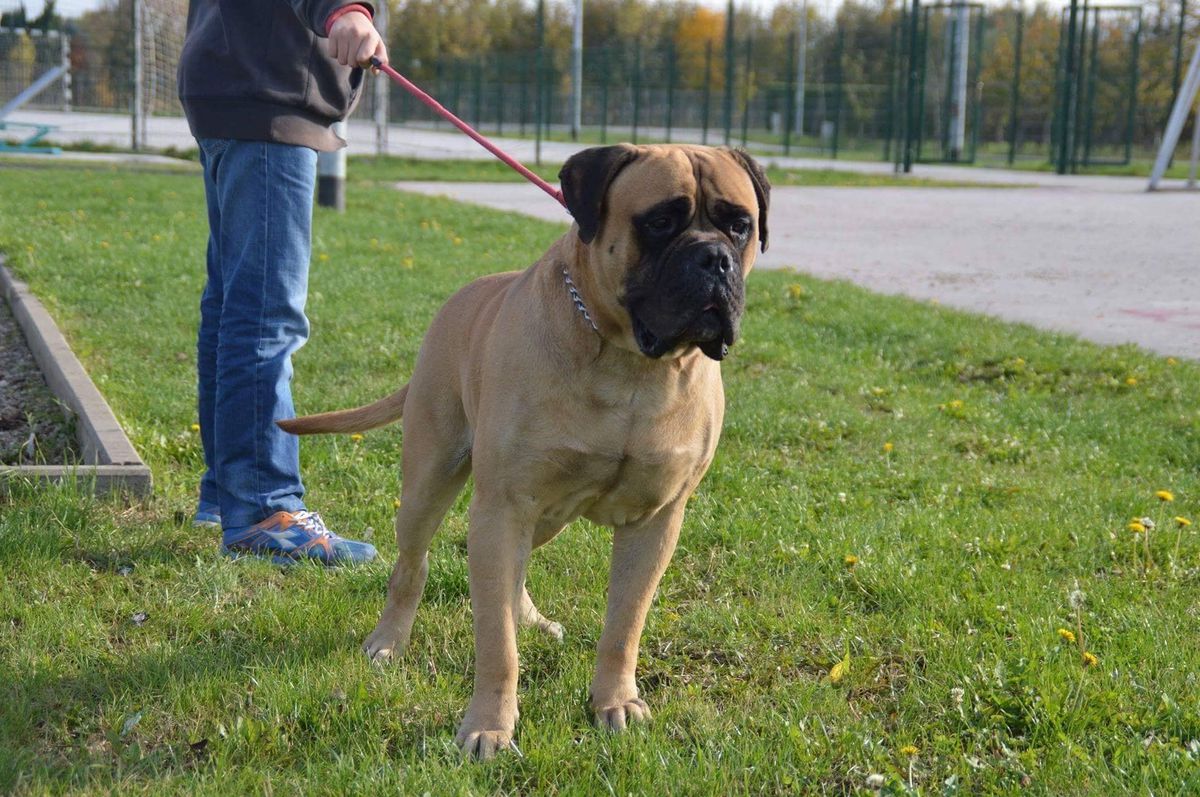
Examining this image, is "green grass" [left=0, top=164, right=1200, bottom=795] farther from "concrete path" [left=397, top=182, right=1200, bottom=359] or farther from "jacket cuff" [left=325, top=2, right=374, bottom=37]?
"concrete path" [left=397, top=182, right=1200, bottom=359]

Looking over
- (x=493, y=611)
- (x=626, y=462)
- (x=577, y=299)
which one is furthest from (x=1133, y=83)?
(x=493, y=611)

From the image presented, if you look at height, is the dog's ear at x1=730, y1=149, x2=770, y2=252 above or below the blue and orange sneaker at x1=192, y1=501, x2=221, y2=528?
above

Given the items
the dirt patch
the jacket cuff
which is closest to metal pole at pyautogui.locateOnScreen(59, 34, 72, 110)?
the dirt patch

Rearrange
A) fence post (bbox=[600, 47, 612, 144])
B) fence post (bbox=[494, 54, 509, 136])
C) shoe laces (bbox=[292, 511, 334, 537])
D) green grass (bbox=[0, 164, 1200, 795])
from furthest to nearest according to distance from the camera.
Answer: fence post (bbox=[494, 54, 509, 136]) < fence post (bbox=[600, 47, 612, 144]) < shoe laces (bbox=[292, 511, 334, 537]) < green grass (bbox=[0, 164, 1200, 795])

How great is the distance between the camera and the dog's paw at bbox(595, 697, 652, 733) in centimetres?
312

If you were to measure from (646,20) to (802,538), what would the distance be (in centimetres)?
6426

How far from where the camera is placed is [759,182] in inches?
132

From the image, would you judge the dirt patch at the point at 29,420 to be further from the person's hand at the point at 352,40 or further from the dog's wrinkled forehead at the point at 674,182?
the dog's wrinkled forehead at the point at 674,182

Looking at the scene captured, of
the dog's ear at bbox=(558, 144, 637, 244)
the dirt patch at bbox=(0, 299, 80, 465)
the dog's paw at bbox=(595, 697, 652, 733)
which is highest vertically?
the dog's ear at bbox=(558, 144, 637, 244)

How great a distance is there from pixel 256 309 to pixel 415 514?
1.15 m

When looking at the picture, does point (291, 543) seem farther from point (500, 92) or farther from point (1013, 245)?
point (500, 92)

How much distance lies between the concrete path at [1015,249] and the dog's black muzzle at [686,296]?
18.5 feet

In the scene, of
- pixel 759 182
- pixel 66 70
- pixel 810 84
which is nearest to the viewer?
pixel 759 182

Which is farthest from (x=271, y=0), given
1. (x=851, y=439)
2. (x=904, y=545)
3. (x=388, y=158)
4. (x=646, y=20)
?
(x=646, y=20)
